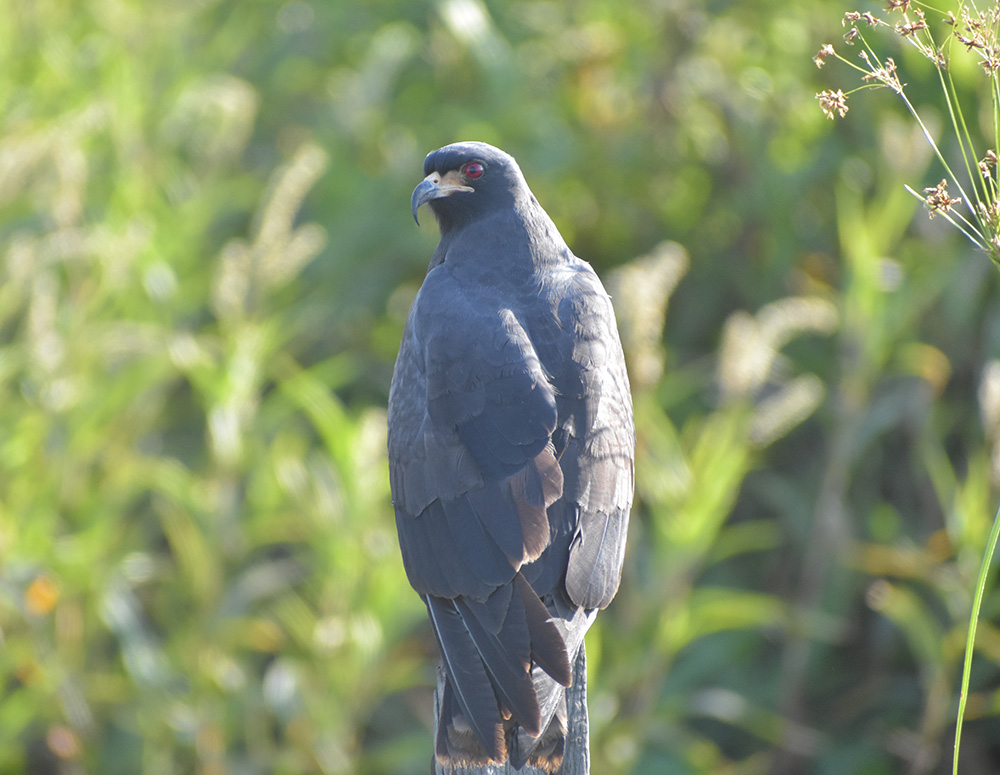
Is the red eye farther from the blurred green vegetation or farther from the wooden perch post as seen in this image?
the wooden perch post

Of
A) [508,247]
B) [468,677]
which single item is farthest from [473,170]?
[468,677]

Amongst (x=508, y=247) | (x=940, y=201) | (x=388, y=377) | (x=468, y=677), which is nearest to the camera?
(x=940, y=201)

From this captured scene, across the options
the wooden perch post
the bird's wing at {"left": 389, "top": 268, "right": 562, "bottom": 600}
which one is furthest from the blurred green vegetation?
the wooden perch post

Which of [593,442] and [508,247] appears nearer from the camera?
[593,442]

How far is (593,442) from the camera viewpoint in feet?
7.88

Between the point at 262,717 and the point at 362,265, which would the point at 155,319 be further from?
the point at 262,717

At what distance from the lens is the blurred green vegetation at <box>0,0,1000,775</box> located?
3719 millimetres

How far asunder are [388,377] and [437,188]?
213 cm

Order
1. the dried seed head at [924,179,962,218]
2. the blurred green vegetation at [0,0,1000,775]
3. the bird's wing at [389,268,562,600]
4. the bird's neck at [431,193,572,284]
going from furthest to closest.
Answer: the blurred green vegetation at [0,0,1000,775] → the bird's neck at [431,193,572,284] → the bird's wing at [389,268,562,600] → the dried seed head at [924,179,962,218]

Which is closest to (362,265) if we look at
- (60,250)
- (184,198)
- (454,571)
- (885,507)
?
(184,198)

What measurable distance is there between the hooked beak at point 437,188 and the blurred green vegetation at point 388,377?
Answer: 70 centimetres

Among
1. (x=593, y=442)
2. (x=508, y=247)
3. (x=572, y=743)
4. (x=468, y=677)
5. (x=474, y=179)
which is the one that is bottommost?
(x=572, y=743)

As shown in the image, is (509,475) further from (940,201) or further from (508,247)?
(940,201)

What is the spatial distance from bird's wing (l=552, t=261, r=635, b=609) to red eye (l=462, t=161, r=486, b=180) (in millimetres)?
421
